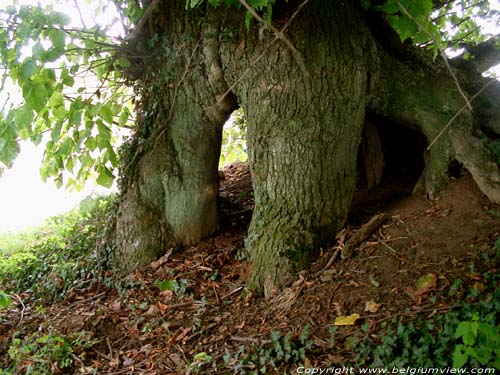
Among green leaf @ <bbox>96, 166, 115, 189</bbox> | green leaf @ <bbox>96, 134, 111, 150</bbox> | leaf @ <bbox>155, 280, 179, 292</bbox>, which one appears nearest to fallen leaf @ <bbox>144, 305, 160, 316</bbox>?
leaf @ <bbox>155, 280, 179, 292</bbox>

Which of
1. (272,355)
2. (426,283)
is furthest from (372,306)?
(272,355)

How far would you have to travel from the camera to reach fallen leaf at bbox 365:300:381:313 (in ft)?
10.0

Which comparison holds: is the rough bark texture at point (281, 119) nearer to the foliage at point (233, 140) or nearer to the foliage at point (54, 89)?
the foliage at point (54, 89)

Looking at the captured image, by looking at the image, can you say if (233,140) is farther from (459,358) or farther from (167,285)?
(459,358)

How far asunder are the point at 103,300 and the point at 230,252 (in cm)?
123

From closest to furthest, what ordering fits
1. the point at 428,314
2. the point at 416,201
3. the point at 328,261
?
the point at 428,314 < the point at 328,261 < the point at 416,201

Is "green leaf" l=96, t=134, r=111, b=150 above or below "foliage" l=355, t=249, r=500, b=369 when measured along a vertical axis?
above

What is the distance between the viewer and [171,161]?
4.54m

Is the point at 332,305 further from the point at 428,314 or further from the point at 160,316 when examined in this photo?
the point at 160,316

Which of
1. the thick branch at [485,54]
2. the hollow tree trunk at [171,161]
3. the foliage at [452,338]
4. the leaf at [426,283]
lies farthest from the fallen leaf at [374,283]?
the thick branch at [485,54]

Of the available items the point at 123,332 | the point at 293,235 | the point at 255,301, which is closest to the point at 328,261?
the point at 293,235

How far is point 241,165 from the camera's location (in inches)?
268

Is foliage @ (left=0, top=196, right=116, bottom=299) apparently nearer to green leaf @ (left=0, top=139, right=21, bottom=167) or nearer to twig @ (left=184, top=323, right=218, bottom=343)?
green leaf @ (left=0, top=139, right=21, bottom=167)

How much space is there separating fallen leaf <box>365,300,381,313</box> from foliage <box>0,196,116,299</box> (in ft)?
7.00
